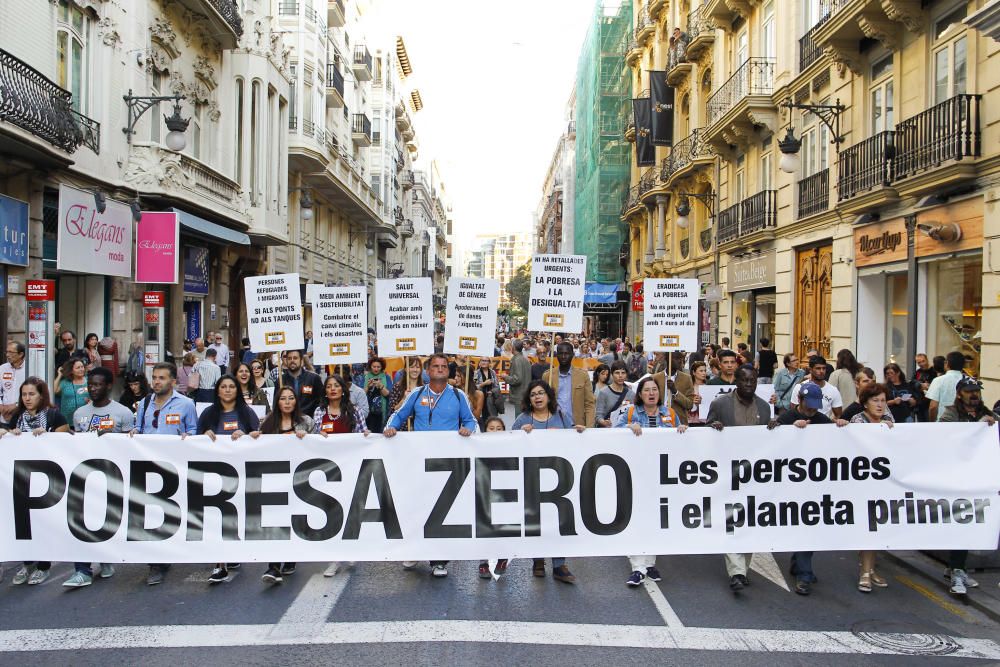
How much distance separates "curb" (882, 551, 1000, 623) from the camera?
6.03 metres

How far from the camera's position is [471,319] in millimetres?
9422

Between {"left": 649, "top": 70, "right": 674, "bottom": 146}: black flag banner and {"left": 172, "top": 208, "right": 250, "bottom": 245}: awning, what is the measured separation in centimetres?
1774

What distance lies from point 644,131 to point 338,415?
3050cm

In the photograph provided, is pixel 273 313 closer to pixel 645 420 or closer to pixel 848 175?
pixel 645 420

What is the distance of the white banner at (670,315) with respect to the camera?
9.40 meters

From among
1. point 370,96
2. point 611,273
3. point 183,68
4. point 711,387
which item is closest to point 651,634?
point 711,387

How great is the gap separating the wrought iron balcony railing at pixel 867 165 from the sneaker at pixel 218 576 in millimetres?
13215

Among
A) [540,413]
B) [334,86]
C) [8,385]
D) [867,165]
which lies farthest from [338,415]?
[334,86]

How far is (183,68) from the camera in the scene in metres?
20.4

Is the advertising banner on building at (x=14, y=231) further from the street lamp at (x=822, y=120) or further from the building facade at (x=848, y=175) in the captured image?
the street lamp at (x=822, y=120)

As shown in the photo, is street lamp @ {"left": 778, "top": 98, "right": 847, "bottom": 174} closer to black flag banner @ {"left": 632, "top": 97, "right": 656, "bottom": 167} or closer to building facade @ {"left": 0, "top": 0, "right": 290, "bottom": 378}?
building facade @ {"left": 0, "top": 0, "right": 290, "bottom": 378}

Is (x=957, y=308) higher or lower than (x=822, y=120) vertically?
lower

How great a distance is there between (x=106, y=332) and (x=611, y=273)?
3385 centimetres

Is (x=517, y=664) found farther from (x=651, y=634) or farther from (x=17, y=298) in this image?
(x=17, y=298)
